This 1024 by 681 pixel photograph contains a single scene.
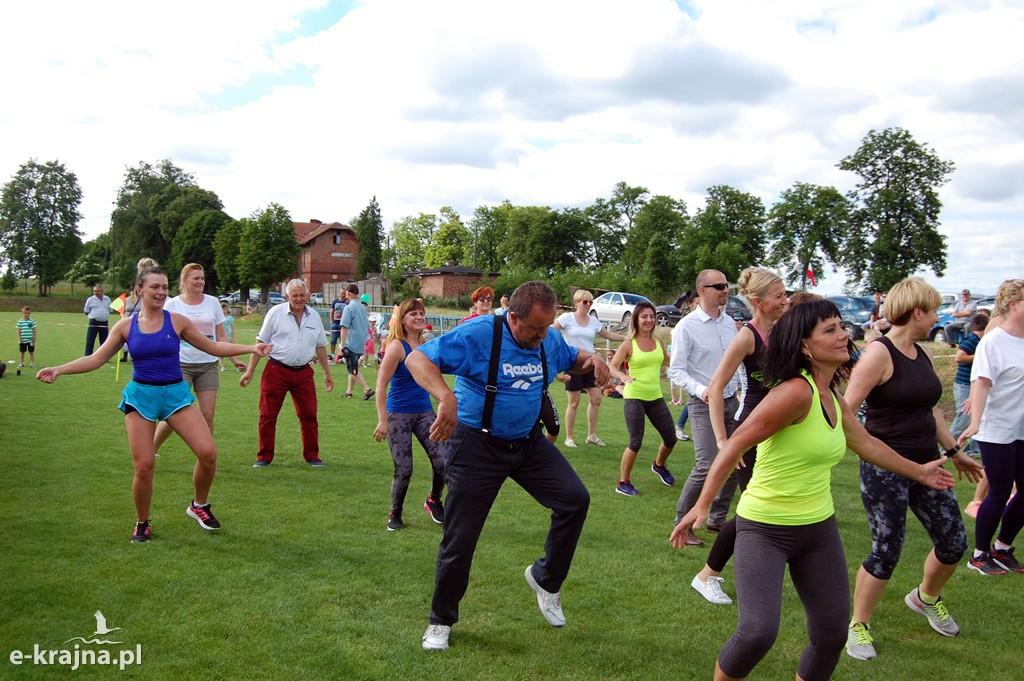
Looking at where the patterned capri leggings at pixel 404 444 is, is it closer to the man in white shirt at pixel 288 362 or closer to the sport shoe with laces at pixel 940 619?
the man in white shirt at pixel 288 362

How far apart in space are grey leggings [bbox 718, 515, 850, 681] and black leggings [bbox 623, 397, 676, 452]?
13.5ft

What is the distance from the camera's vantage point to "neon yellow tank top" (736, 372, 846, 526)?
318cm

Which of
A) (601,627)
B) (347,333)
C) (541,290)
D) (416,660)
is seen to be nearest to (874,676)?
(601,627)

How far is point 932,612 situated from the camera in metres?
4.52

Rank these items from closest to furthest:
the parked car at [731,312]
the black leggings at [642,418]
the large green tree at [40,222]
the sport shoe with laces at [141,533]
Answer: the sport shoe with laces at [141,533] < the black leggings at [642,418] < the parked car at [731,312] < the large green tree at [40,222]

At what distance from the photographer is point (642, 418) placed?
7488 mm

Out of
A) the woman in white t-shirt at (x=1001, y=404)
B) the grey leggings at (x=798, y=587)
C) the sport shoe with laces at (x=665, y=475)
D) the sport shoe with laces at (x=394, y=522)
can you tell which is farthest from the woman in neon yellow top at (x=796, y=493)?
the sport shoe with laces at (x=665, y=475)

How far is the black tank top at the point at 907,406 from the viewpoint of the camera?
4.07 metres

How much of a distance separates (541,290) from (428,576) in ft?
8.02

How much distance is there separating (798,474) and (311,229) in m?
109

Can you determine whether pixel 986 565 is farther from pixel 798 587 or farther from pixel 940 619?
pixel 798 587

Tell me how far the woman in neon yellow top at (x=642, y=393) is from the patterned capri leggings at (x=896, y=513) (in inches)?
125

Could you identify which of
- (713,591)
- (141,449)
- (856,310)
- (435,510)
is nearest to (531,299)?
(713,591)

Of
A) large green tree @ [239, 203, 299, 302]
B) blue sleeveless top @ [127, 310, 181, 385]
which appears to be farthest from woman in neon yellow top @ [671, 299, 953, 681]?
large green tree @ [239, 203, 299, 302]
